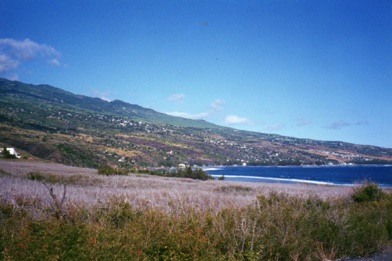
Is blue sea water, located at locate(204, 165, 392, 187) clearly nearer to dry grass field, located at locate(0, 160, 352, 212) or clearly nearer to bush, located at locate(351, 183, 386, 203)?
bush, located at locate(351, 183, 386, 203)

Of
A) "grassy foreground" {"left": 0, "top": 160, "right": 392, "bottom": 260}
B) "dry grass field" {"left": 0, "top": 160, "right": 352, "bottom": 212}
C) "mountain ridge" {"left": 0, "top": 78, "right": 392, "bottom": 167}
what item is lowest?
"mountain ridge" {"left": 0, "top": 78, "right": 392, "bottom": 167}

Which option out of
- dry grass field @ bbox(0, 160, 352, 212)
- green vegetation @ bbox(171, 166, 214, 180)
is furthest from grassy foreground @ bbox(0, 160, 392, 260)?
green vegetation @ bbox(171, 166, 214, 180)

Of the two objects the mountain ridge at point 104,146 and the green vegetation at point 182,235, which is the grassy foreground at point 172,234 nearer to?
the green vegetation at point 182,235

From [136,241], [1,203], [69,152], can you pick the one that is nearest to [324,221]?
[136,241]

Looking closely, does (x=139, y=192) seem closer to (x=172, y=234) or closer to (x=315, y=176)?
(x=172, y=234)

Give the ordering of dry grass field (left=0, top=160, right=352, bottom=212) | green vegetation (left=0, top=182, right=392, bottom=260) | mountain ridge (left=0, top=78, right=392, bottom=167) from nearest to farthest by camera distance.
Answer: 1. green vegetation (left=0, top=182, right=392, bottom=260)
2. dry grass field (left=0, top=160, right=352, bottom=212)
3. mountain ridge (left=0, top=78, right=392, bottom=167)

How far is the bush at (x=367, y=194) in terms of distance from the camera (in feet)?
61.5

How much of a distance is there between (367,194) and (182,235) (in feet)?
53.0

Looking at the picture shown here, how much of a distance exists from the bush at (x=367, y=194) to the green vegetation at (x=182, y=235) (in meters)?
6.28

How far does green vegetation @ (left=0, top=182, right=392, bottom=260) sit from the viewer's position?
19.9 ft

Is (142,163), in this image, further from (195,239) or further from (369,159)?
(369,159)

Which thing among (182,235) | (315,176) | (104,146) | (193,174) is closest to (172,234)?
(182,235)

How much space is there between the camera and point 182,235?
7.25 m

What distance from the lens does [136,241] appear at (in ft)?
23.4
